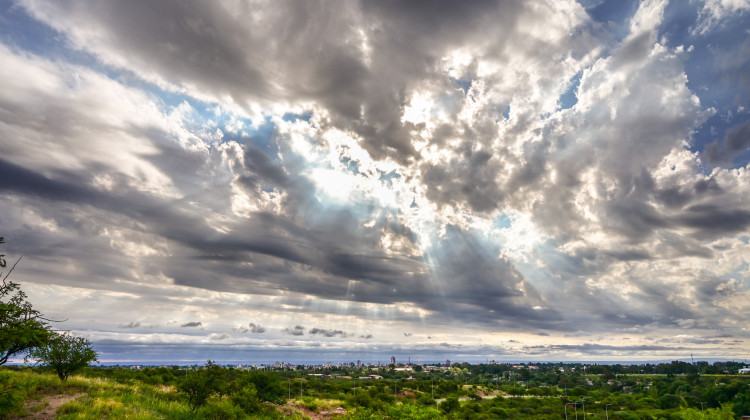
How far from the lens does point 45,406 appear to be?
93.8 ft

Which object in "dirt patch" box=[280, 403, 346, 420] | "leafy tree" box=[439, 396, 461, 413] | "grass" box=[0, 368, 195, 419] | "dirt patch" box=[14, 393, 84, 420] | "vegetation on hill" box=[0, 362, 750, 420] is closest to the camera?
"grass" box=[0, 368, 195, 419]

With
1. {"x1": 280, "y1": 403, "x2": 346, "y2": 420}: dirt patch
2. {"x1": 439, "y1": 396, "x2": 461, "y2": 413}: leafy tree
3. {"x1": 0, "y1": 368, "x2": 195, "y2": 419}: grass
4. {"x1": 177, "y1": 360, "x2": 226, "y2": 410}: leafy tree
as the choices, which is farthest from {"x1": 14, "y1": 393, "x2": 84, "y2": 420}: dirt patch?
{"x1": 439, "y1": 396, "x2": 461, "y2": 413}: leafy tree

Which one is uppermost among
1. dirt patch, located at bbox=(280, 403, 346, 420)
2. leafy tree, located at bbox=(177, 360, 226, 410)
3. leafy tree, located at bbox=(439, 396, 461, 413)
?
leafy tree, located at bbox=(177, 360, 226, 410)

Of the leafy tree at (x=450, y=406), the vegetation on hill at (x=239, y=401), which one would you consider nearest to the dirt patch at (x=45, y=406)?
the vegetation on hill at (x=239, y=401)

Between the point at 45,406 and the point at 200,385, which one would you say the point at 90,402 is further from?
the point at 200,385

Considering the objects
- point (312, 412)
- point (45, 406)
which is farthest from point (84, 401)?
point (312, 412)

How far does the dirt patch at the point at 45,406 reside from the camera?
26.7 m

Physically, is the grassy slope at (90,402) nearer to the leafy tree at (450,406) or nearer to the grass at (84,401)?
the grass at (84,401)

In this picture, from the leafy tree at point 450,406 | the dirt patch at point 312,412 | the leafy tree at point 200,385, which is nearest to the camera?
the leafy tree at point 200,385

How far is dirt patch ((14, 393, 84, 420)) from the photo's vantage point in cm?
2669

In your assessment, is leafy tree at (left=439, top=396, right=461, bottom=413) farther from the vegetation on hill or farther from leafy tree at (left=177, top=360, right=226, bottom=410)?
leafy tree at (left=177, top=360, right=226, bottom=410)

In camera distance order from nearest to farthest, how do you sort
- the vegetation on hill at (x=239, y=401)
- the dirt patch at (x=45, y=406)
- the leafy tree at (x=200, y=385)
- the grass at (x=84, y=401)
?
the grass at (x=84, y=401)
the dirt patch at (x=45, y=406)
the vegetation on hill at (x=239, y=401)
the leafy tree at (x=200, y=385)

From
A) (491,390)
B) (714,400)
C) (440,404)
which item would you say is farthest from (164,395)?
(714,400)

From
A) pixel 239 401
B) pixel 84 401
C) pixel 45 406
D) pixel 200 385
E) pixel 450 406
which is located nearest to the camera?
pixel 45 406
